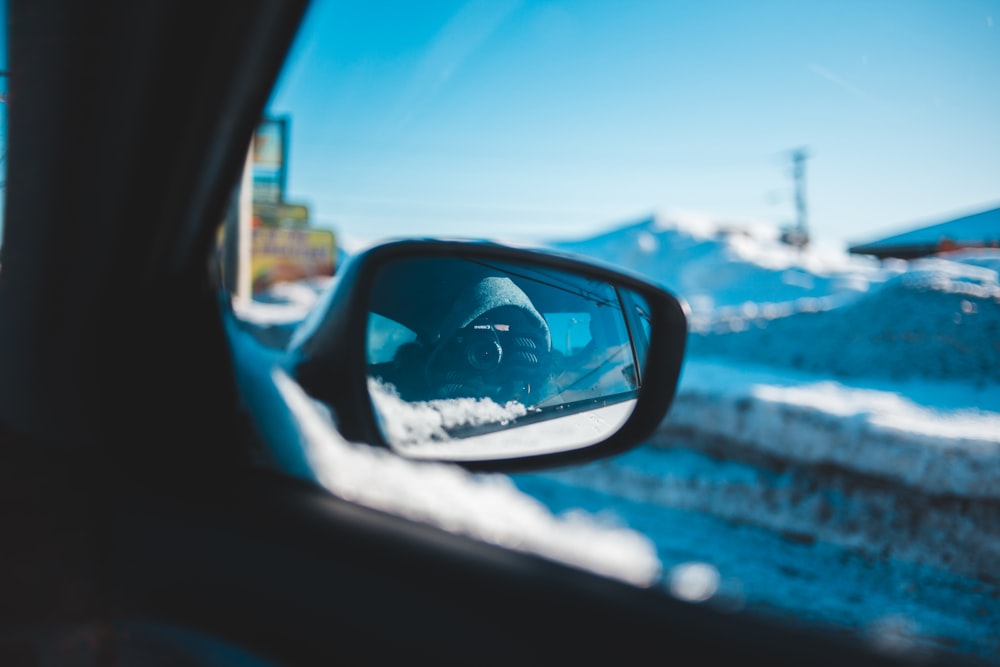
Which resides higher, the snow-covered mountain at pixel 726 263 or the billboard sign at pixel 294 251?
the snow-covered mountain at pixel 726 263

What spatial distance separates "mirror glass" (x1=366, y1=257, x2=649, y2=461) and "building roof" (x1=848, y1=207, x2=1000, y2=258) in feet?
4.40

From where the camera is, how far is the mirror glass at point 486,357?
130 centimetres

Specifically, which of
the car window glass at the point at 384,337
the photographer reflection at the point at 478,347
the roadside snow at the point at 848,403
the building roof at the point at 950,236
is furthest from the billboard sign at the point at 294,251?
the building roof at the point at 950,236

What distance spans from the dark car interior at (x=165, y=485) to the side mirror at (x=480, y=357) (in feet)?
0.81

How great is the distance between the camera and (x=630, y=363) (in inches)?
66.5

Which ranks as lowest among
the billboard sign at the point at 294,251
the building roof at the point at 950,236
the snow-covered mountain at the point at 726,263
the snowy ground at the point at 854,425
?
the snowy ground at the point at 854,425

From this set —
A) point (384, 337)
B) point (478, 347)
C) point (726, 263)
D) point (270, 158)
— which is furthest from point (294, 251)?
point (726, 263)

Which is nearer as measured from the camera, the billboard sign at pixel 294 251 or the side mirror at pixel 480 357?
the side mirror at pixel 480 357

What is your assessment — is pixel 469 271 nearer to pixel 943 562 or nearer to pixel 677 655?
pixel 677 655

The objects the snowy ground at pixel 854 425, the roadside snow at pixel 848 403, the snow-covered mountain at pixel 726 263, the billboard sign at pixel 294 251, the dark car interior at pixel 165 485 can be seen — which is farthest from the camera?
the snow-covered mountain at pixel 726 263

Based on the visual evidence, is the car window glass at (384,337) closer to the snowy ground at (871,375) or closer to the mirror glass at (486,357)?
the mirror glass at (486,357)

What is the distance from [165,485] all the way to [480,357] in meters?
0.81

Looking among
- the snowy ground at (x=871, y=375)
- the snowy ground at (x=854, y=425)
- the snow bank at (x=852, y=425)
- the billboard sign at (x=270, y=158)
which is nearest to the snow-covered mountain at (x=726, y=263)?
the snowy ground at (x=871, y=375)

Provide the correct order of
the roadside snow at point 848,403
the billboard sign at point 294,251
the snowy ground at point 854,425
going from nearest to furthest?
1. the billboard sign at point 294,251
2. the roadside snow at point 848,403
3. the snowy ground at point 854,425
